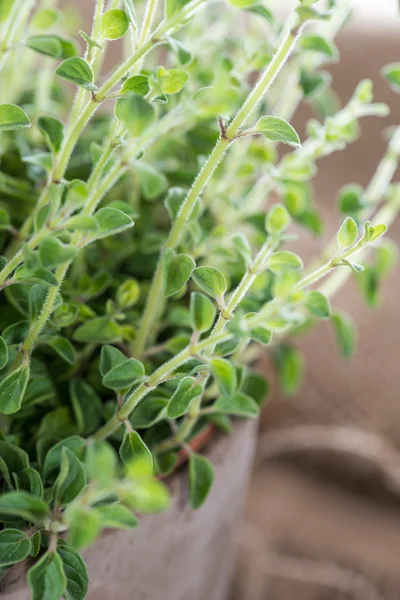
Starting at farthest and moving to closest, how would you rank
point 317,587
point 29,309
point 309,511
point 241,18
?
point 241,18, point 309,511, point 317,587, point 29,309

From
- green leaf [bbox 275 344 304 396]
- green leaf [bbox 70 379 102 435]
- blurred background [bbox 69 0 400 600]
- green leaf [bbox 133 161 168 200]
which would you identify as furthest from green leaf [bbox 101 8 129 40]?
blurred background [bbox 69 0 400 600]

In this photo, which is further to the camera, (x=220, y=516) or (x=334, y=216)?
(x=334, y=216)

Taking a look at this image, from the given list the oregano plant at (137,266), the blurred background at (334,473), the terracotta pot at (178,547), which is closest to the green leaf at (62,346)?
the oregano plant at (137,266)

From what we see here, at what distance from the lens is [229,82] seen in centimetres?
45

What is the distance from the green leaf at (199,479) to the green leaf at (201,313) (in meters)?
0.11

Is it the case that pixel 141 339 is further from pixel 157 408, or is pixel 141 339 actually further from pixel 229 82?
pixel 229 82

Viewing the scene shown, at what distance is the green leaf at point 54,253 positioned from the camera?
0.30 meters

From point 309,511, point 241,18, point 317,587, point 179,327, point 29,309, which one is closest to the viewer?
point 29,309

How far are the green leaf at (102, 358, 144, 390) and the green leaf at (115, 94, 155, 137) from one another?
0.38 feet

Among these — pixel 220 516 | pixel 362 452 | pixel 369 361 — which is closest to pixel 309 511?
pixel 362 452

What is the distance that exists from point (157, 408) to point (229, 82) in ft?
0.71

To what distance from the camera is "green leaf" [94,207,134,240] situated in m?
0.33

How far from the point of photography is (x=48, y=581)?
0.29 meters

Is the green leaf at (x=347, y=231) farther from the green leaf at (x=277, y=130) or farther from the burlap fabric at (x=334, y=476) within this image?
the burlap fabric at (x=334, y=476)
